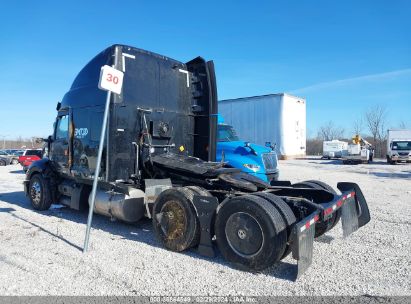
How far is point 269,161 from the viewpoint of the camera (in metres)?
10.8

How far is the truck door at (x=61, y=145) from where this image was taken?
8.39 m

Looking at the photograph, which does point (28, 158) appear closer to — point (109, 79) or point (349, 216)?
point (109, 79)

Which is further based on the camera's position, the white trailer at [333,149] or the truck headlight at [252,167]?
the white trailer at [333,149]

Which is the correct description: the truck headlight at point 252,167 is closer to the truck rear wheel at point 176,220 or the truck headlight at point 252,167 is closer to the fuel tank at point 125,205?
the fuel tank at point 125,205

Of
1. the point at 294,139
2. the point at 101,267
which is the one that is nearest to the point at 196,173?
the point at 101,267

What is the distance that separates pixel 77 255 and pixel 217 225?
2.16 meters

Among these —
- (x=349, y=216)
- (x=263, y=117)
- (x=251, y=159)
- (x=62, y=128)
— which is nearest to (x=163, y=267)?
(x=349, y=216)

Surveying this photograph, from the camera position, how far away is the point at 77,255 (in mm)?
5418

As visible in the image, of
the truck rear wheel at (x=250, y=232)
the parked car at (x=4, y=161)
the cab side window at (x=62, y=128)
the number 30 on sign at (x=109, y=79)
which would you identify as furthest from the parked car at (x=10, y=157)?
the truck rear wheel at (x=250, y=232)

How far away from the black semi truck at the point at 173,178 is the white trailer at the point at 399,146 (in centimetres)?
3117

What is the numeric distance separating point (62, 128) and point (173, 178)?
11.0 ft

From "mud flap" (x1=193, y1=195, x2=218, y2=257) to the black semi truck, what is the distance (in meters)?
0.01

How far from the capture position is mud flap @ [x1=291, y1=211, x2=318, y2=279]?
14.0ft

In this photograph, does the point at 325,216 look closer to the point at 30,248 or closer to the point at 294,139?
the point at 30,248
